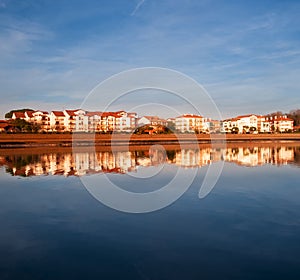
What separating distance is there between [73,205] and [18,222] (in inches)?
72.1

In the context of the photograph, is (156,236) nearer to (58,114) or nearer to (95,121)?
(95,121)

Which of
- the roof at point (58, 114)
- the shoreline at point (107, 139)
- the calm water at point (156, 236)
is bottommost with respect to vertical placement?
the calm water at point (156, 236)

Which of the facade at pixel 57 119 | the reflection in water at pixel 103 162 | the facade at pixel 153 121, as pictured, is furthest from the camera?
the facade at pixel 57 119

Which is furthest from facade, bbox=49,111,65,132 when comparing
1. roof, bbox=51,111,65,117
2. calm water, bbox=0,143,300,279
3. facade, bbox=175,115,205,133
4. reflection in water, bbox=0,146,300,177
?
calm water, bbox=0,143,300,279

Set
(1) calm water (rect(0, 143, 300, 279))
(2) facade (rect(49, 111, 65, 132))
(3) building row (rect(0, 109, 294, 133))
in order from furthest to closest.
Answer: (2) facade (rect(49, 111, 65, 132)), (3) building row (rect(0, 109, 294, 133)), (1) calm water (rect(0, 143, 300, 279))

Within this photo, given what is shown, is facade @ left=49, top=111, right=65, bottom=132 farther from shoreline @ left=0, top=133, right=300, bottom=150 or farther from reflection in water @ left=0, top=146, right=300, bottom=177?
reflection in water @ left=0, top=146, right=300, bottom=177

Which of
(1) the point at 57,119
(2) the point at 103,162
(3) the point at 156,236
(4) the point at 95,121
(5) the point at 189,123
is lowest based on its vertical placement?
(3) the point at 156,236

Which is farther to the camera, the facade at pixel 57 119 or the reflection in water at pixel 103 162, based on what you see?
the facade at pixel 57 119

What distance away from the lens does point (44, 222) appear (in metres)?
7.45

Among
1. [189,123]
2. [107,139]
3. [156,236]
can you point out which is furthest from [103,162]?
[189,123]

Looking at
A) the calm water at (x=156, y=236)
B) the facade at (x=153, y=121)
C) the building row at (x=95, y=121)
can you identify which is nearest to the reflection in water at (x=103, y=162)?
the calm water at (x=156, y=236)

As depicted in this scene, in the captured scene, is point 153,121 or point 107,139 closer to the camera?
point 107,139

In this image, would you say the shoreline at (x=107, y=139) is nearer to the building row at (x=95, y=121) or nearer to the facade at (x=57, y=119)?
the building row at (x=95, y=121)

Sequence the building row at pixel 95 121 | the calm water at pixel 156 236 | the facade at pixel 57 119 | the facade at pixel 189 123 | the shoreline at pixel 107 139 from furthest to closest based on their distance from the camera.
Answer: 1. the facade at pixel 57 119
2. the facade at pixel 189 123
3. the building row at pixel 95 121
4. the shoreline at pixel 107 139
5. the calm water at pixel 156 236
